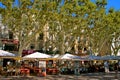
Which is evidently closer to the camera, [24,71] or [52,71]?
[24,71]

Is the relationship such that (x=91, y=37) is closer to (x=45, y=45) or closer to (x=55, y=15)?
(x=45, y=45)

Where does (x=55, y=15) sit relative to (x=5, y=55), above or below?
above

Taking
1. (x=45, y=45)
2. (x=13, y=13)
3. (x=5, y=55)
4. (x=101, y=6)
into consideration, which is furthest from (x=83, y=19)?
(x=45, y=45)

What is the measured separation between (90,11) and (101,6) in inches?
159

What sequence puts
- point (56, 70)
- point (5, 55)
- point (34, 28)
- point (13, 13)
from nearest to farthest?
point (5, 55) → point (13, 13) → point (56, 70) → point (34, 28)

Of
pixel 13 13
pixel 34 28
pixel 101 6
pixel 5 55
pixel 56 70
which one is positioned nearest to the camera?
pixel 5 55

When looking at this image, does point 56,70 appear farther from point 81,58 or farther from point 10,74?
point 10,74

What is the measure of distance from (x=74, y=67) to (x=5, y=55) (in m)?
8.62

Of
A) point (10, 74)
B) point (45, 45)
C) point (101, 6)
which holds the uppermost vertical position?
point (101, 6)

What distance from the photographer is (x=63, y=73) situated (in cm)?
3300

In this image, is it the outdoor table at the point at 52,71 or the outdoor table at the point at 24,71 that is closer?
the outdoor table at the point at 24,71

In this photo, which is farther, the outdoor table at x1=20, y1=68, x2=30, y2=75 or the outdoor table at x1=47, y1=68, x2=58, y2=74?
the outdoor table at x1=47, y1=68, x2=58, y2=74

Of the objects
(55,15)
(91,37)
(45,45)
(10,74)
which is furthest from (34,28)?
(45,45)

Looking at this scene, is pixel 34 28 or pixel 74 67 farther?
pixel 34 28
